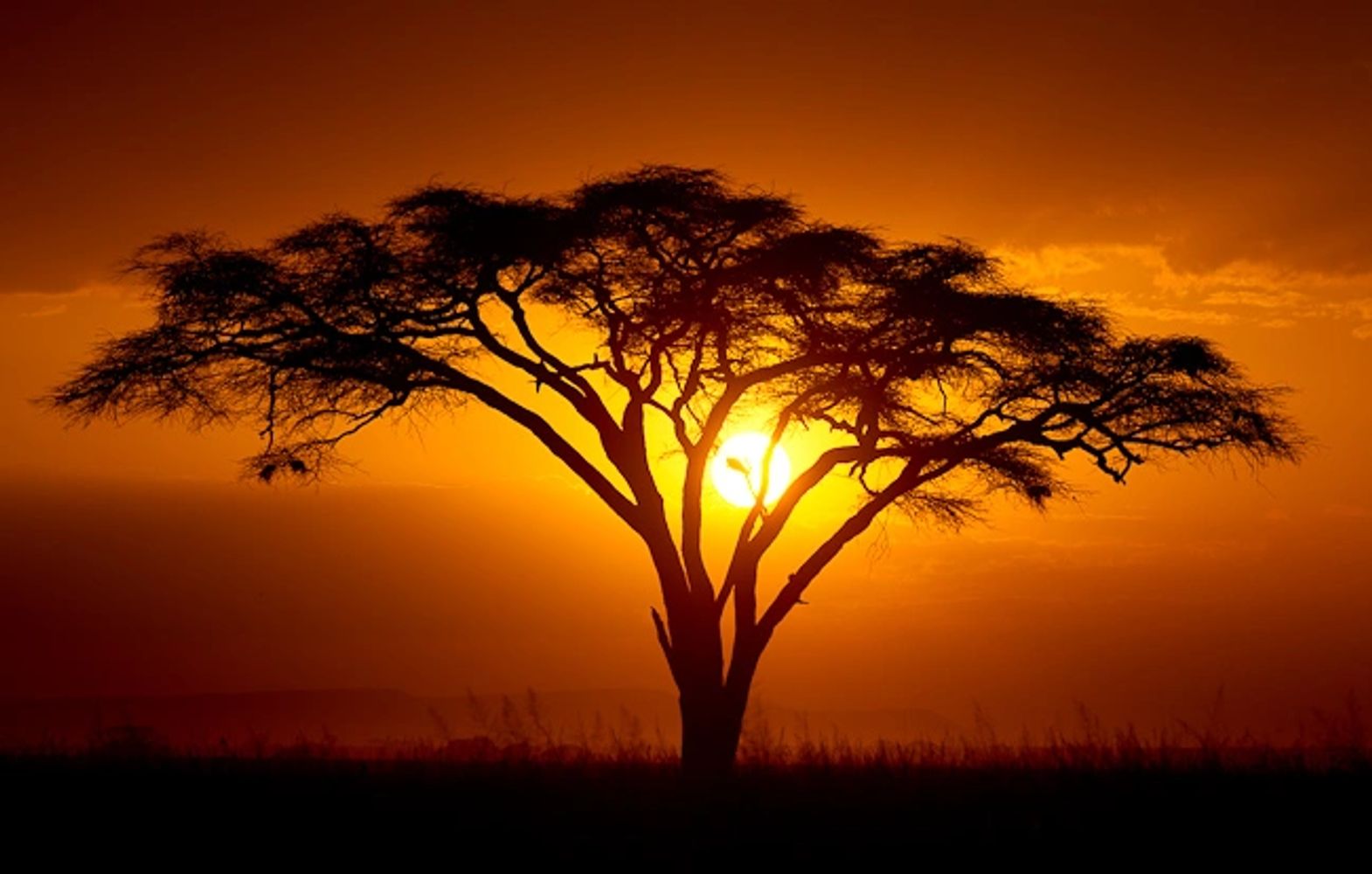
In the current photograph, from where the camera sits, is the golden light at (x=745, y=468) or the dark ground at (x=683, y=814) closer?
the dark ground at (x=683, y=814)

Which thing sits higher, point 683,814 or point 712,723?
point 712,723

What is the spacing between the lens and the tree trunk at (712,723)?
64.3 ft

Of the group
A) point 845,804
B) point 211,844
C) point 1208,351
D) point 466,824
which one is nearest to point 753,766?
point 845,804

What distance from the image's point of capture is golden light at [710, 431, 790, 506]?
2094 cm

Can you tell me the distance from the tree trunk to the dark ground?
3.02 m

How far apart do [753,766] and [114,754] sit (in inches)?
294

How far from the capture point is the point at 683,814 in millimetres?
12867

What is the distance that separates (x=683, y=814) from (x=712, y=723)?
701 centimetres

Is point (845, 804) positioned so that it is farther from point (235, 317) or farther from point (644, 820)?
point (235, 317)

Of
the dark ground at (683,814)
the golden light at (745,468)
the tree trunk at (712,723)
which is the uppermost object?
the golden light at (745,468)

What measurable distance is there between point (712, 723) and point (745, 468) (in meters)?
3.51

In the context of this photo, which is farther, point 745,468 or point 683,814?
point 745,468

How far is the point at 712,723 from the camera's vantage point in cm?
1984

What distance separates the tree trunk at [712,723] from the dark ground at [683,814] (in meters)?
3.02
